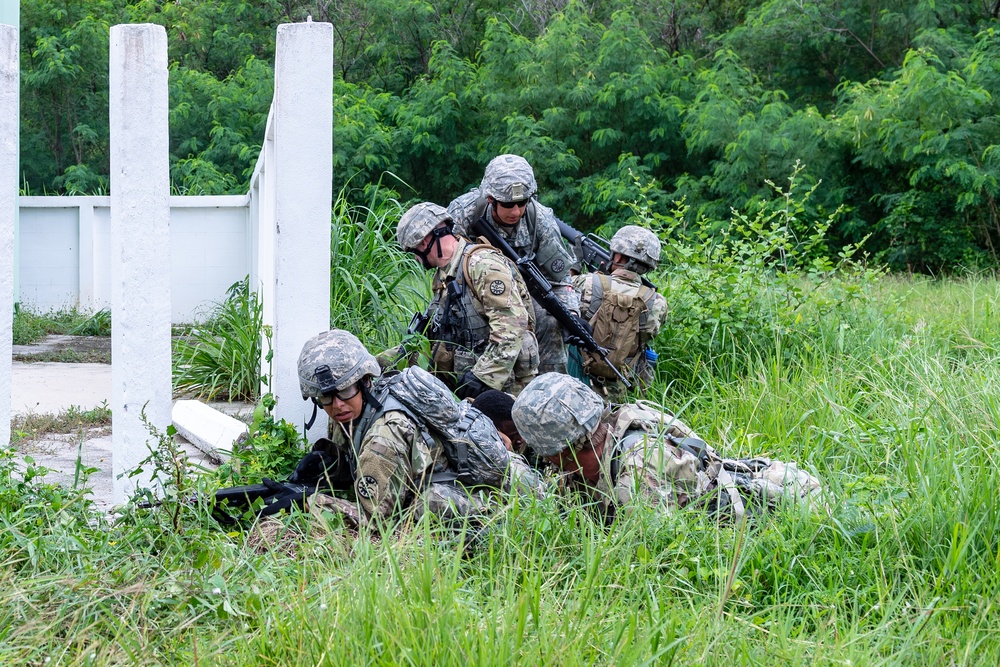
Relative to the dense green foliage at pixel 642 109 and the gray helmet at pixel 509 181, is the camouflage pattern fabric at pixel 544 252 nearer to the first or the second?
the gray helmet at pixel 509 181

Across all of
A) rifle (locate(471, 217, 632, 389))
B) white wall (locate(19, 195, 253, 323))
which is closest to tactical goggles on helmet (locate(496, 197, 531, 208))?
rifle (locate(471, 217, 632, 389))

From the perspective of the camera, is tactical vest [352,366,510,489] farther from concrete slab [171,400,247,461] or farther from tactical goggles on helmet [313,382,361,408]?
concrete slab [171,400,247,461]

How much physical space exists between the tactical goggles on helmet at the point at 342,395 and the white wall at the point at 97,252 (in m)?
7.18

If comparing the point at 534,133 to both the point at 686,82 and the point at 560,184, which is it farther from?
the point at 686,82

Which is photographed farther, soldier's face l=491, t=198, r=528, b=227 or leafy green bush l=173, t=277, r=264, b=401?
leafy green bush l=173, t=277, r=264, b=401

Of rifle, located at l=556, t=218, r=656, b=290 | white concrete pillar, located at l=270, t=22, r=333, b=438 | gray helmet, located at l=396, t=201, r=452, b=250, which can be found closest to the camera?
white concrete pillar, located at l=270, t=22, r=333, b=438

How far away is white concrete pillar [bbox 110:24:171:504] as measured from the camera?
10.4 ft

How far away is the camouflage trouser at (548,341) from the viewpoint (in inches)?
196

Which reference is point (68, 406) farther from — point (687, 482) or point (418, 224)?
point (687, 482)

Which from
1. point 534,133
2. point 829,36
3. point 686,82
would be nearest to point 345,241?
point 534,133

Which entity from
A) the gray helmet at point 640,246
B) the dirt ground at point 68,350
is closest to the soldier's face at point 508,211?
the gray helmet at point 640,246

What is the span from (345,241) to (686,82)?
29.9 feet

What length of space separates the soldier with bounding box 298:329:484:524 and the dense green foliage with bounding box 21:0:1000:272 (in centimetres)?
904

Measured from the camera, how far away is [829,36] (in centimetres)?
1393
